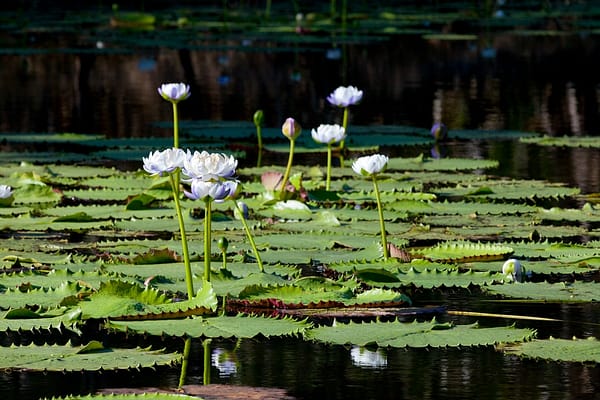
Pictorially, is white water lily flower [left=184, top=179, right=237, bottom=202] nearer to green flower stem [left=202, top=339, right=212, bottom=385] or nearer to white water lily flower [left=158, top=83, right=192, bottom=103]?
green flower stem [left=202, top=339, right=212, bottom=385]

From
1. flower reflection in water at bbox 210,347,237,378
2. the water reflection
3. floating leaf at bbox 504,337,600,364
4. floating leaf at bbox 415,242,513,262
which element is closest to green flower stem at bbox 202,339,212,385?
flower reflection in water at bbox 210,347,237,378

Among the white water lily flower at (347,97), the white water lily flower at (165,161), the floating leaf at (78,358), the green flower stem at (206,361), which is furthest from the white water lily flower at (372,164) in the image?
the white water lily flower at (347,97)

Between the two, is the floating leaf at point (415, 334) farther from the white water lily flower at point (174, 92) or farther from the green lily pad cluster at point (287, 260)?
the white water lily flower at point (174, 92)

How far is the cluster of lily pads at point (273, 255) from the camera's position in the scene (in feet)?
9.70

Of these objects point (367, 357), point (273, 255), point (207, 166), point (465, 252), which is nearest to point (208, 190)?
point (207, 166)

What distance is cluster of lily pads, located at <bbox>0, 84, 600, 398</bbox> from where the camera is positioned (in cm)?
296

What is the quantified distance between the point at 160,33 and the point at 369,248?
1201 centimetres

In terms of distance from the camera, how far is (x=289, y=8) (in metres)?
20.4

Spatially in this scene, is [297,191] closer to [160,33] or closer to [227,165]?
[227,165]

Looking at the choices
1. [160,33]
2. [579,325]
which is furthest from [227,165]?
[160,33]

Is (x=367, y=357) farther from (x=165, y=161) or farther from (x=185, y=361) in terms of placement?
(x=165, y=161)

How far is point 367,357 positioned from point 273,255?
1.08m

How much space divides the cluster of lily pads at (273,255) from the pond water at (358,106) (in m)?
0.07

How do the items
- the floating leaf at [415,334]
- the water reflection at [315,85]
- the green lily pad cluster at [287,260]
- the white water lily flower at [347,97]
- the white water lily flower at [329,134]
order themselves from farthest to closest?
the water reflection at [315,85]
the white water lily flower at [347,97]
the white water lily flower at [329,134]
the green lily pad cluster at [287,260]
the floating leaf at [415,334]
